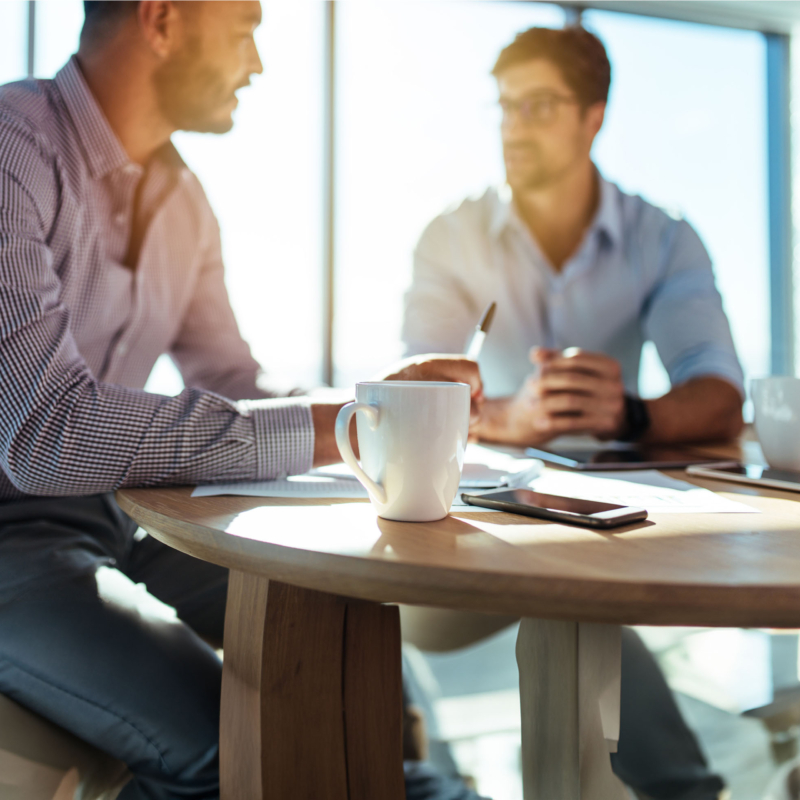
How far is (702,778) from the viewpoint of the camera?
3.52 feet

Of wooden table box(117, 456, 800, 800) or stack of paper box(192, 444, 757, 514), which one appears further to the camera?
stack of paper box(192, 444, 757, 514)

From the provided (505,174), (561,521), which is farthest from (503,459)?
(505,174)

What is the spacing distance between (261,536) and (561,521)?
0.25 meters

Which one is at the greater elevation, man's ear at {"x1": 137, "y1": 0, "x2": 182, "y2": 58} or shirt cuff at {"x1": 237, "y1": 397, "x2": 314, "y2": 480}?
man's ear at {"x1": 137, "y1": 0, "x2": 182, "y2": 58}

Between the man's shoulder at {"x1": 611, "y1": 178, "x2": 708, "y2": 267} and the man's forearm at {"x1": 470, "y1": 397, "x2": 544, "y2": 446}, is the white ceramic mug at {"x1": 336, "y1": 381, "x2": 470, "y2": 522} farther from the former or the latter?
the man's shoulder at {"x1": 611, "y1": 178, "x2": 708, "y2": 267}

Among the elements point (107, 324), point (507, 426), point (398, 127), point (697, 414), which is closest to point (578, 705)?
point (507, 426)

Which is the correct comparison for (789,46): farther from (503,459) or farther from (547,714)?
(547,714)

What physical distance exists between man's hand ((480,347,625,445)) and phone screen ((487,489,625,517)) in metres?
0.55

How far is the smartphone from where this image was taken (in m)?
0.53

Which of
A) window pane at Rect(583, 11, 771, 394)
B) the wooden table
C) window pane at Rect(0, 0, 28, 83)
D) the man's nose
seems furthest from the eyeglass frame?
window pane at Rect(583, 11, 771, 394)

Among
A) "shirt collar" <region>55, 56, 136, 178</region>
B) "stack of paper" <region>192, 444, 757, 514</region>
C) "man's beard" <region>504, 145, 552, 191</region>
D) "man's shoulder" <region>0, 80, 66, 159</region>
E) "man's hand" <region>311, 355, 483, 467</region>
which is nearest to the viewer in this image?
"stack of paper" <region>192, 444, 757, 514</region>

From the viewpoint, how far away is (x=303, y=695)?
0.65m

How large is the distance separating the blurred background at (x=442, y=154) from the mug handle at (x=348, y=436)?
1.16 m

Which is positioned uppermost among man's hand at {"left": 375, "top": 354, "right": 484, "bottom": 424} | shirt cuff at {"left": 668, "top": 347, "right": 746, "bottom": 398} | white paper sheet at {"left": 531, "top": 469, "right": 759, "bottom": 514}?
shirt cuff at {"left": 668, "top": 347, "right": 746, "bottom": 398}
